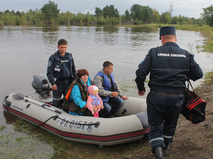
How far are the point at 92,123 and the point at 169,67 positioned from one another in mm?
1703

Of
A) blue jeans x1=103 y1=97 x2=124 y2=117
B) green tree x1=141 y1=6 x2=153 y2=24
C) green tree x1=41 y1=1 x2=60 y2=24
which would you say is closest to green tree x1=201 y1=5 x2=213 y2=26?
blue jeans x1=103 y1=97 x2=124 y2=117

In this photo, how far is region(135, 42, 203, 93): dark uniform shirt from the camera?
7.65 feet

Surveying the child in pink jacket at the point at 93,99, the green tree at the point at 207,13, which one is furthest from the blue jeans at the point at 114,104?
the green tree at the point at 207,13

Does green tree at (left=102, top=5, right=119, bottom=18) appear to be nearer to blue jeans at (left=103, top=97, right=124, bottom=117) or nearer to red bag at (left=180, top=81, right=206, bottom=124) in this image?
blue jeans at (left=103, top=97, right=124, bottom=117)

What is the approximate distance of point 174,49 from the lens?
7.74 feet

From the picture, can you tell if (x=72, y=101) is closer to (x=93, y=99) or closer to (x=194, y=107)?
(x=93, y=99)

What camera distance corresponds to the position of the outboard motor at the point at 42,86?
4.88m

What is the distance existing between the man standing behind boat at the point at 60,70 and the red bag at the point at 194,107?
240 cm

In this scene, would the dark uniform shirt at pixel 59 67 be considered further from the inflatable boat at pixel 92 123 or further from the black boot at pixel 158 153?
the black boot at pixel 158 153

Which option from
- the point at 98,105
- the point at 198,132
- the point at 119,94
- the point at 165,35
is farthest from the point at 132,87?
the point at 165,35

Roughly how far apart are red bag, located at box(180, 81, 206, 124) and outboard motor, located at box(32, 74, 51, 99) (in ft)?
10.7

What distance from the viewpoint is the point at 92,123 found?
3.50 m

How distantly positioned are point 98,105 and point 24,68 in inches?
267

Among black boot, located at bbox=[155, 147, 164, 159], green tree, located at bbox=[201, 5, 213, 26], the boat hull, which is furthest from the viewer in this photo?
green tree, located at bbox=[201, 5, 213, 26]
